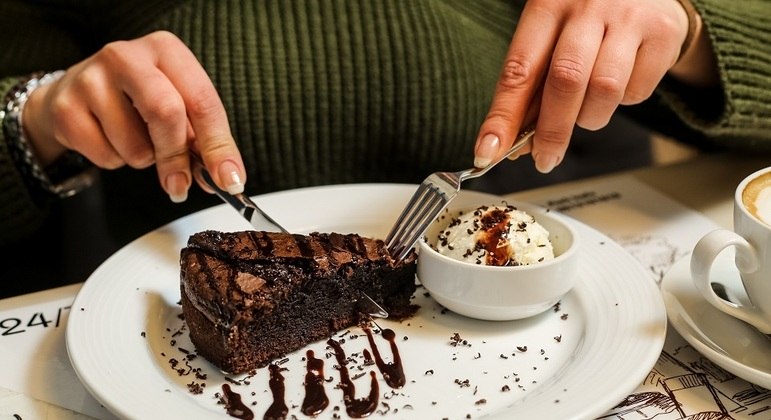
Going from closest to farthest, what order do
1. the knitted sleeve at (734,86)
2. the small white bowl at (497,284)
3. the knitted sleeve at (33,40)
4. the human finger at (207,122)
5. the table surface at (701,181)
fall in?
the small white bowl at (497,284) < the human finger at (207,122) < the knitted sleeve at (734,86) < the table surface at (701,181) < the knitted sleeve at (33,40)

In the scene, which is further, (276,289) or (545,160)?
(545,160)

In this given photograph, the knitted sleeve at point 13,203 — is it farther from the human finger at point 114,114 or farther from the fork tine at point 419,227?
the fork tine at point 419,227

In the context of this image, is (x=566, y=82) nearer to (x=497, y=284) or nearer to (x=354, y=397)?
(x=497, y=284)

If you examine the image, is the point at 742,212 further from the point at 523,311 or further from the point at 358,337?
the point at 358,337

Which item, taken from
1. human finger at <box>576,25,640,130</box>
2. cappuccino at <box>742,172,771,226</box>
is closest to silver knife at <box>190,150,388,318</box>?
human finger at <box>576,25,640,130</box>

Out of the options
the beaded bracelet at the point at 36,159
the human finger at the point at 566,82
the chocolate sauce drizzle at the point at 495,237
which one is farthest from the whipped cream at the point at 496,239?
the beaded bracelet at the point at 36,159

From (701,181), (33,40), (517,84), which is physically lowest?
(701,181)

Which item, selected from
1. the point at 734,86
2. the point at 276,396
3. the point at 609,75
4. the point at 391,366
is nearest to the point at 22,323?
the point at 276,396

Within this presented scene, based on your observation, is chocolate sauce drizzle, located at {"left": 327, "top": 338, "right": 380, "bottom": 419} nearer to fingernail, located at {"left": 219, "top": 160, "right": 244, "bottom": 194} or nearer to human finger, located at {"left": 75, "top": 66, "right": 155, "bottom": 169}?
fingernail, located at {"left": 219, "top": 160, "right": 244, "bottom": 194}
